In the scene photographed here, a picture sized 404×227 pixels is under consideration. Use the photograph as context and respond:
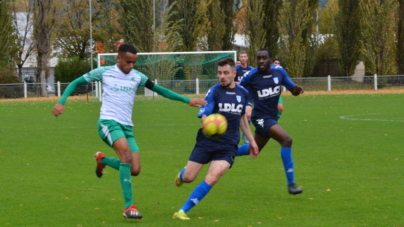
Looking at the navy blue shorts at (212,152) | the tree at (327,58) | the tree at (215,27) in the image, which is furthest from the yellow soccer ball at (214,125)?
the tree at (327,58)

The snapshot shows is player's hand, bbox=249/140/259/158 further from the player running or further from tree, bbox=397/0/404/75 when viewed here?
tree, bbox=397/0/404/75

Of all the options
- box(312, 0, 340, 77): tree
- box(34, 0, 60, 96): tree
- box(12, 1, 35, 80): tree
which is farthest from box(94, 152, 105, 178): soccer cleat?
box(12, 1, 35, 80): tree

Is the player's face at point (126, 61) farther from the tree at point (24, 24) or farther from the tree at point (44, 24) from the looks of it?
the tree at point (24, 24)

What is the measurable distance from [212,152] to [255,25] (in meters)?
41.2

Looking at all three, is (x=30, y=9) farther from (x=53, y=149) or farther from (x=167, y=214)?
(x=167, y=214)

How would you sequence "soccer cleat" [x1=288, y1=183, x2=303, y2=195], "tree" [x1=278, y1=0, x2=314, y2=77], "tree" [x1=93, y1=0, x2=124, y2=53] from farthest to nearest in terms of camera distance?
"tree" [x1=93, y1=0, x2=124, y2=53]
"tree" [x1=278, y1=0, x2=314, y2=77]
"soccer cleat" [x1=288, y1=183, x2=303, y2=195]

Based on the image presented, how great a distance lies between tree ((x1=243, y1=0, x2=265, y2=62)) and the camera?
4797 cm

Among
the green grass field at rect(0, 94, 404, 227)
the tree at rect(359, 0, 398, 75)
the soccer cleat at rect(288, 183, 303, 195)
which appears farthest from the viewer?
the tree at rect(359, 0, 398, 75)

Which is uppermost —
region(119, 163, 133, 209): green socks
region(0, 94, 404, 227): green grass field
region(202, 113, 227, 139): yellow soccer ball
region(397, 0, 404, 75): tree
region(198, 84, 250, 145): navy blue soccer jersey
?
region(397, 0, 404, 75): tree

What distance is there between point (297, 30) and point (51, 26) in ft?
57.7

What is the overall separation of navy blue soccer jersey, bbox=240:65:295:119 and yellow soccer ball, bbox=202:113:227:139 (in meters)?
2.25

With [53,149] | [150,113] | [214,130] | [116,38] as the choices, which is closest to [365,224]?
[214,130]

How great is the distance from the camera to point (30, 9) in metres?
56.9

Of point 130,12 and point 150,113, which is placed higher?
point 130,12
